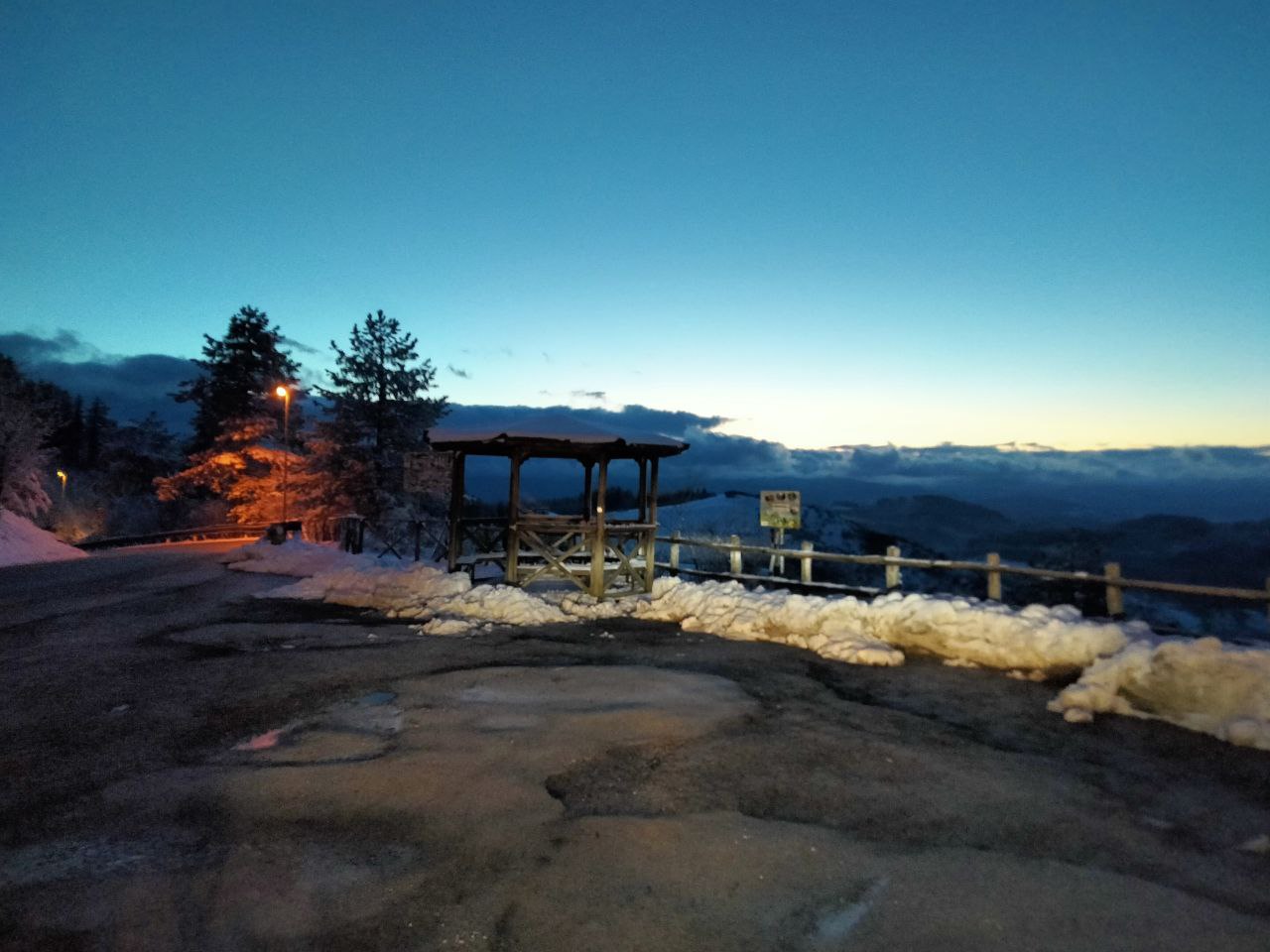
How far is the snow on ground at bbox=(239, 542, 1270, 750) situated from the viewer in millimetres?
6090

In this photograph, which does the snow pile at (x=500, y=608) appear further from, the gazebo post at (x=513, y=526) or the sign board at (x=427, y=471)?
the sign board at (x=427, y=471)

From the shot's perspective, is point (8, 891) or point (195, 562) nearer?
point (8, 891)

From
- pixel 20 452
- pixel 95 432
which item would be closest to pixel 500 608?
pixel 20 452

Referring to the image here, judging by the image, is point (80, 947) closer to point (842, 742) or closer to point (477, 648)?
point (842, 742)

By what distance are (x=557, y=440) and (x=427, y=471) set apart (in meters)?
5.39

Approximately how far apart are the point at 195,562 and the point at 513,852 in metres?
19.0

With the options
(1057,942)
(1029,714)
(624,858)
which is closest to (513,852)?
(624,858)

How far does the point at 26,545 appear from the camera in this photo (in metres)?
20.1

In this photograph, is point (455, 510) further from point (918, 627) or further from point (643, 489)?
point (918, 627)

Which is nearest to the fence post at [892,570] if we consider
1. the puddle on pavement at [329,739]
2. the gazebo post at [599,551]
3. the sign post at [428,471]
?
the gazebo post at [599,551]

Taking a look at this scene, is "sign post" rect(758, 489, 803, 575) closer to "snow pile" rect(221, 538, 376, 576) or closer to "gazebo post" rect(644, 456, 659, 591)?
"gazebo post" rect(644, 456, 659, 591)

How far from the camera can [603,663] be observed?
26.4 feet

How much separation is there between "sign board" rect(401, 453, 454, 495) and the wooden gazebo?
5.08 ft

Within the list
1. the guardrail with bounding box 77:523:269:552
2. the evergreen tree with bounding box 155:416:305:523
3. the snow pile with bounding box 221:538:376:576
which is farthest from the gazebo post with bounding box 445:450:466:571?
the evergreen tree with bounding box 155:416:305:523
